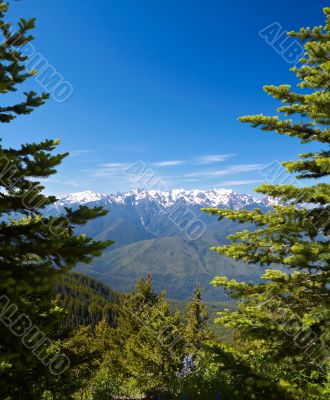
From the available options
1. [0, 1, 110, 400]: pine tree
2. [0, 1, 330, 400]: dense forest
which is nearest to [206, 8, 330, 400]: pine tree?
[0, 1, 330, 400]: dense forest

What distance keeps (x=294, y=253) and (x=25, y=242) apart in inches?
272

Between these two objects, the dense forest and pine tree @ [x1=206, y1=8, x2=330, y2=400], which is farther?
pine tree @ [x1=206, y1=8, x2=330, y2=400]

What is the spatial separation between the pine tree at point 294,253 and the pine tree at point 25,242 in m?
5.34

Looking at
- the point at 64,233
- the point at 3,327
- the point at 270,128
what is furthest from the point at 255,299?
the point at 3,327

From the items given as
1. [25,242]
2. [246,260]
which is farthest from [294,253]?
[25,242]

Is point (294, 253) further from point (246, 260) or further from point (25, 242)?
point (25, 242)

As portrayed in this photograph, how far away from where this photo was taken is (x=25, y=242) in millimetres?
6695

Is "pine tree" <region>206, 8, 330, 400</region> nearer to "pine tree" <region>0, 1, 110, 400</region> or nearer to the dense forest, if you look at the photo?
the dense forest

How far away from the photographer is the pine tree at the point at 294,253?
30.0 feet

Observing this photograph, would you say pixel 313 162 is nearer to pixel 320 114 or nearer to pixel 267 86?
pixel 320 114

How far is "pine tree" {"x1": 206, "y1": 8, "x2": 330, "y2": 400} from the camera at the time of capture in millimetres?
9133

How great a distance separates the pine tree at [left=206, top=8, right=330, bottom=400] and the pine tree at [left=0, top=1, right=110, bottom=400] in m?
5.34

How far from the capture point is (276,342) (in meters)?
10.3

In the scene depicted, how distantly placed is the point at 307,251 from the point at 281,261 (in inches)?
76.6
